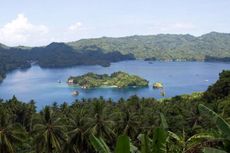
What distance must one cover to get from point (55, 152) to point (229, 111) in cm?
3112

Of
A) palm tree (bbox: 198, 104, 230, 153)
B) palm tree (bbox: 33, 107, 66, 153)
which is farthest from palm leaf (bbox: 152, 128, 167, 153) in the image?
palm tree (bbox: 33, 107, 66, 153)

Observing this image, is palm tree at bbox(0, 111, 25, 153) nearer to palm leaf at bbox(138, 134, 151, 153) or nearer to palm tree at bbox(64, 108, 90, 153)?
palm tree at bbox(64, 108, 90, 153)

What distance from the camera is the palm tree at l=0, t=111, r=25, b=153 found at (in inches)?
1757

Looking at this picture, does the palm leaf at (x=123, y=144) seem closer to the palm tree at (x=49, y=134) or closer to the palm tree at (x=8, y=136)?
the palm tree at (x=49, y=134)

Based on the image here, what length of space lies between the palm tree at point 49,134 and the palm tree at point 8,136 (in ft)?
8.05

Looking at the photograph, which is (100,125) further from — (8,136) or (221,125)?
(221,125)

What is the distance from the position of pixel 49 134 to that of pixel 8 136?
4869 millimetres

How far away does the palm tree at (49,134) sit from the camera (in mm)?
45531

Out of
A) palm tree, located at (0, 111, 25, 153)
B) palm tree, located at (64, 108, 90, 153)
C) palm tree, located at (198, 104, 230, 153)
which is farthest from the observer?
palm tree, located at (64, 108, 90, 153)

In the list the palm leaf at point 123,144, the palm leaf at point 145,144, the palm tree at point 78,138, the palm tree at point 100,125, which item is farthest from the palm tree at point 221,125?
the palm tree at point 100,125

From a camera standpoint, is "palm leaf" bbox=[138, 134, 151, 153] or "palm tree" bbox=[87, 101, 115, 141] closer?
"palm leaf" bbox=[138, 134, 151, 153]

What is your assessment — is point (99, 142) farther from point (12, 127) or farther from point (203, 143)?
point (12, 127)

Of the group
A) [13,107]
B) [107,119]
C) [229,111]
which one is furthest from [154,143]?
[13,107]

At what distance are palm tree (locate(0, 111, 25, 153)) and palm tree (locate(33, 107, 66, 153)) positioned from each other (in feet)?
8.05
